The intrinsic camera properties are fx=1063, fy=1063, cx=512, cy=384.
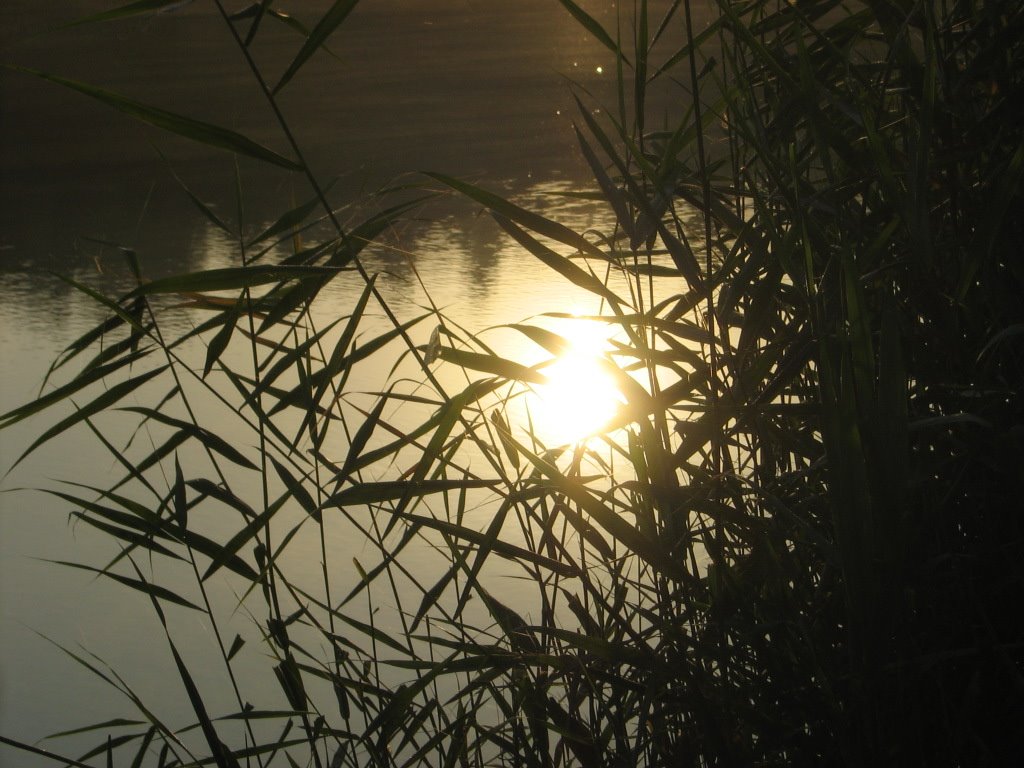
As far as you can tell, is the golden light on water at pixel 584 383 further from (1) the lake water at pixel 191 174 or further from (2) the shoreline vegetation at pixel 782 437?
(1) the lake water at pixel 191 174

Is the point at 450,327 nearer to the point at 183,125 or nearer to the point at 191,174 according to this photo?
the point at 183,125

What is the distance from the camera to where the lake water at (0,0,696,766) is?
130 cm

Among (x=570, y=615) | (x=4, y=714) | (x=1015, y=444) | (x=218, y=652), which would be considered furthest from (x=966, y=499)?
(x=4, y=714)

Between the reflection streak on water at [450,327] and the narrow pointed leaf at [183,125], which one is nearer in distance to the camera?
the narrow pointed leaf at [183,125]

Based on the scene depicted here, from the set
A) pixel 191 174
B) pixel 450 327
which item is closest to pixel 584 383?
pixel 450 327

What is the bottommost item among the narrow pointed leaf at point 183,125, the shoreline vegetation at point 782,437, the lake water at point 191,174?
the shoreline vegetation at point 782,437

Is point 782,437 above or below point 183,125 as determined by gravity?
below

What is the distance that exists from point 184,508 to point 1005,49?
2.02 feet

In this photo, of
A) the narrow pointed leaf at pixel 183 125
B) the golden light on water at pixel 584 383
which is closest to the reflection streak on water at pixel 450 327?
the golden light on water at pixel 584 383

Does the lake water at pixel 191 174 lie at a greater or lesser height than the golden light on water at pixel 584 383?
greater

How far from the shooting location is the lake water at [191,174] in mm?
1298

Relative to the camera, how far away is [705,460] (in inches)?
27.6

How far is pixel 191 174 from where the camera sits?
11.2 feet

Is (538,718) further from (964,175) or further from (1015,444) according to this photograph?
(964,175)
